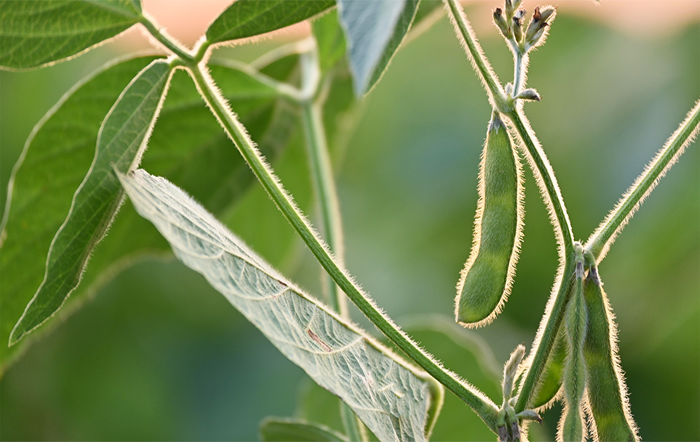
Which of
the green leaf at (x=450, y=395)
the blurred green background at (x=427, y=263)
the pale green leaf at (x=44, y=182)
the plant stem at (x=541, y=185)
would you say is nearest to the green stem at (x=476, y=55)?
the plant stem at (x=541, y=185)

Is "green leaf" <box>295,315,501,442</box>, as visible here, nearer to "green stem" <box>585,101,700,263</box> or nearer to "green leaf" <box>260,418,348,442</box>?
"green leaf" <box>260,418,348,442</box>

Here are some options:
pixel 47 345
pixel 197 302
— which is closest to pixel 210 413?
pixel 197 302

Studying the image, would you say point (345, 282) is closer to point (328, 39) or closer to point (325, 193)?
point (325, 193)

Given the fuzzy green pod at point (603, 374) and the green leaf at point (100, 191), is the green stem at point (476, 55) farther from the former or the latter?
the green leaf at point (100, 191)

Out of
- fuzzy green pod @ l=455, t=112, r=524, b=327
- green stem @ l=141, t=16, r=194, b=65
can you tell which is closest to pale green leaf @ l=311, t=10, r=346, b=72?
green stem @ l=141, t=16, r=194, b=65

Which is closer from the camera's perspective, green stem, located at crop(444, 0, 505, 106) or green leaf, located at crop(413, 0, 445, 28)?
green stem, located at crop(444, 0, 505, 106)
